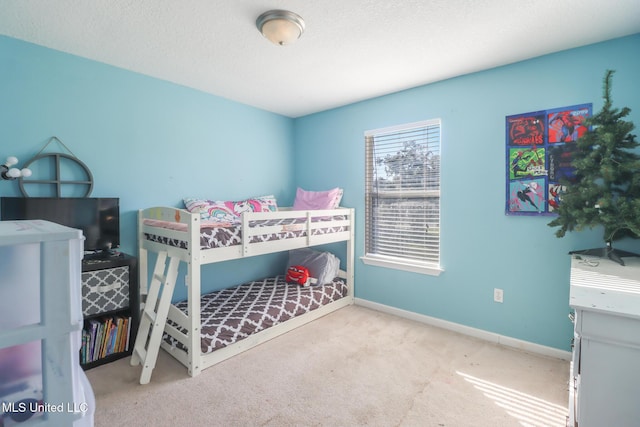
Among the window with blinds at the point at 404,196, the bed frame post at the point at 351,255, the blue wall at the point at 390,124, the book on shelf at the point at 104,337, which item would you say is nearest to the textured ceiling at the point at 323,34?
the blue wall at the point at 390,124

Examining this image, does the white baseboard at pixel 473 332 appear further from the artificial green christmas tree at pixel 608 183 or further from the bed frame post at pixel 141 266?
the bed frame post at pixel 141 266

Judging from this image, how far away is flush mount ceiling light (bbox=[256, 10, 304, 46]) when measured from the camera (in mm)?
1735

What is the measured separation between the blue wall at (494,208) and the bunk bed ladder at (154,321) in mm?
1982

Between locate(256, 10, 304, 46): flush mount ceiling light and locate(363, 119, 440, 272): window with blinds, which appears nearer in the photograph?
locate(256, 10, 304, 46): flush mount ceiling light

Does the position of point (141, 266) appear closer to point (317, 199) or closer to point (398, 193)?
point (317, 199)

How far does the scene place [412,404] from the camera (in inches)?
69.2

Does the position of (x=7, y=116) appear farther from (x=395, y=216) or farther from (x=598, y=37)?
(x=598, y=37)

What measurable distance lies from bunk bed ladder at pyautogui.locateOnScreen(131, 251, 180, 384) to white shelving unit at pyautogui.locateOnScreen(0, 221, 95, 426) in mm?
1539

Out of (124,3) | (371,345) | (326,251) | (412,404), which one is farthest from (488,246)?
(124,3)

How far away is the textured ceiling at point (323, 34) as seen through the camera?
1.69m

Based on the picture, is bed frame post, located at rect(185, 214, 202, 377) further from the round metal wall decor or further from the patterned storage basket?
Result: the round metal wall decor

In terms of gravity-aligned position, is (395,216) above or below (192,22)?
below

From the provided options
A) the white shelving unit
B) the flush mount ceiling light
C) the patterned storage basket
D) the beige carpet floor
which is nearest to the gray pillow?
the beige carpet floor

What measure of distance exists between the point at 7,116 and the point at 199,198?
1.39m
